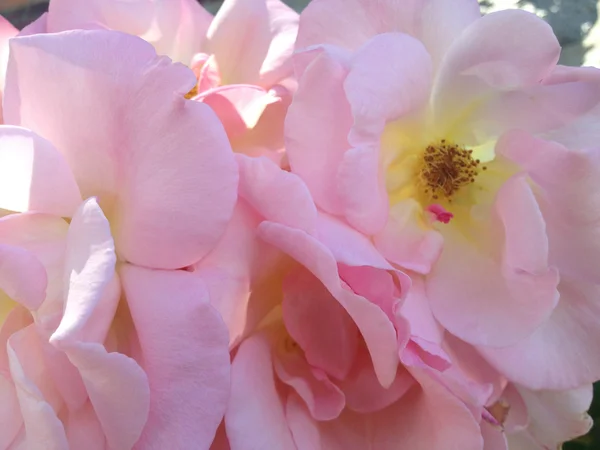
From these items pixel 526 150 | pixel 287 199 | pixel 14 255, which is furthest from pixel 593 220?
pixel 14 255

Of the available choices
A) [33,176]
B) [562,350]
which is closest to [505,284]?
[562,350]

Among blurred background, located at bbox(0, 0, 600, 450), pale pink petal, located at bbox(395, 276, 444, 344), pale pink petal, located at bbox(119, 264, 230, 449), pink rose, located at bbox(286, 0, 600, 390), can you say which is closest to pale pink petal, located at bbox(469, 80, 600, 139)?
pink rose, located at bbox(286, 0, 600, 390)

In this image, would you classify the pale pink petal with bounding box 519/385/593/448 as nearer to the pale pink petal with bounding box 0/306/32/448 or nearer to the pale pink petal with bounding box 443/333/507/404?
the pale pink petal with bounding box 443/333/507/404

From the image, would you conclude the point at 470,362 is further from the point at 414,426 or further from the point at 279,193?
the point at 279,193

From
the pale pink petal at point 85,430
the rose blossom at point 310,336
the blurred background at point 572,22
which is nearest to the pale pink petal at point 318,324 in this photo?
the rose blossom at point 310,336

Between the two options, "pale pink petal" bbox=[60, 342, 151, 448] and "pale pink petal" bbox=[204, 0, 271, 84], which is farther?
"pale pink petal" bbox=[204, 0, 271, 84]

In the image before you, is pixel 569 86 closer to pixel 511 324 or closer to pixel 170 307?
pixel 511 324
